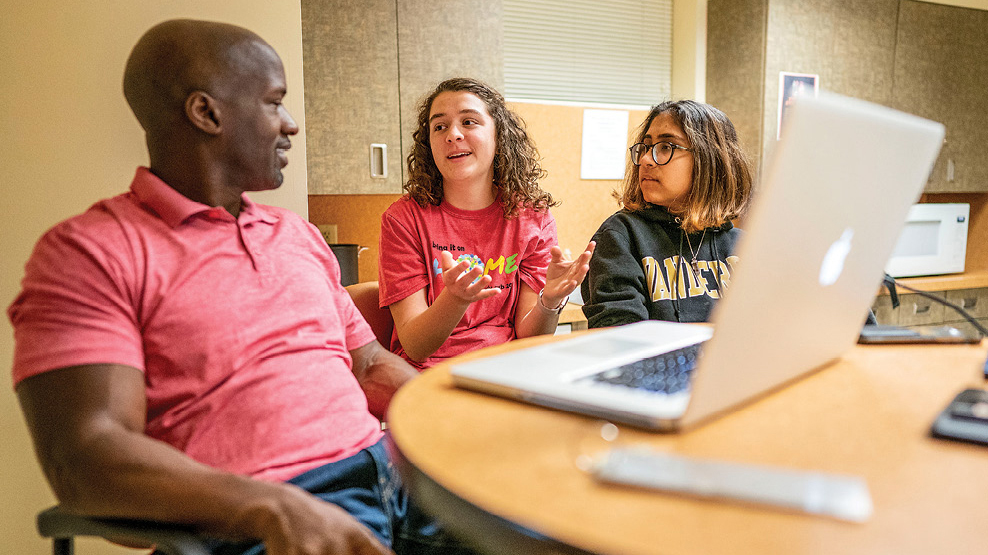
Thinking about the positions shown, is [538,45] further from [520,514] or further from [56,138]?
[520,514]

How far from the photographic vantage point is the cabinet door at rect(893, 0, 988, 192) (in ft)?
10.8

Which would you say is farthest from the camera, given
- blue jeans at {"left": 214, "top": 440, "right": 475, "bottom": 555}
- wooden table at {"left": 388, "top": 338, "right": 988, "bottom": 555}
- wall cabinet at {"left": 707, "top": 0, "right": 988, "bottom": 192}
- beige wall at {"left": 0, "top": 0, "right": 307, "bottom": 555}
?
wall cabinet at {"left": 707, "top": 0, "right": 988, "bottom": 192}

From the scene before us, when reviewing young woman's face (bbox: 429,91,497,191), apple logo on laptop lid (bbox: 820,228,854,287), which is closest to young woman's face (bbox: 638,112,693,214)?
young woman's face (bbox: 429,91,497,191)

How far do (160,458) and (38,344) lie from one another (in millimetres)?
Result: 194

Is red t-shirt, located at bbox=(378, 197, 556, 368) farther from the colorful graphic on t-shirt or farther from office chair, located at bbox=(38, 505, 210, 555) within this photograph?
office chair, located at bbox=(38, 505, 210, 555)

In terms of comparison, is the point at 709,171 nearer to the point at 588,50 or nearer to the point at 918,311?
the point at 588,50

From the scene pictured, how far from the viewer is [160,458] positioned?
0.79 metres

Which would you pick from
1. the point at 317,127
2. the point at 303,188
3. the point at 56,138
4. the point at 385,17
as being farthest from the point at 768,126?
the point at 56,138

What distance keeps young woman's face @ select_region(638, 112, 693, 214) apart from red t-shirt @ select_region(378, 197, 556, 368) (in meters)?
0.32

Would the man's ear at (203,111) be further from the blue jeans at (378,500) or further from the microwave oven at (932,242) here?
the microwave oven at (932,242)

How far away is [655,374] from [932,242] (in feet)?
11.1

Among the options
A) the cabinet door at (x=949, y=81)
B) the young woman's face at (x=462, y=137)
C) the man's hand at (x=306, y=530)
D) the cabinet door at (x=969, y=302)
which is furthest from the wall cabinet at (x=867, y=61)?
the man's hand at (x=306, y=530)

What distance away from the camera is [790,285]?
58 centimetres

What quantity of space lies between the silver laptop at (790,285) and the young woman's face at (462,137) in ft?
3.63
